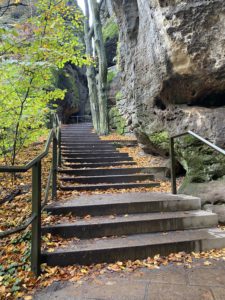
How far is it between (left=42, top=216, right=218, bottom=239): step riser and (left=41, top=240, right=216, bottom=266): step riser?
37 cm

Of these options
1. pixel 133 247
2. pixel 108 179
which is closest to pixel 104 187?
pixel 108 179

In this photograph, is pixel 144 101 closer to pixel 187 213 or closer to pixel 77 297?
pixel 187 213

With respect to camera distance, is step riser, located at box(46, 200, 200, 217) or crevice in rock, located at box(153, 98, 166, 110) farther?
crevice in rock, located at box(153, 98, 166, 110)

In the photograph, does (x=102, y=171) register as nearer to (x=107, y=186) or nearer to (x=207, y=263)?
(x=107, y=186)

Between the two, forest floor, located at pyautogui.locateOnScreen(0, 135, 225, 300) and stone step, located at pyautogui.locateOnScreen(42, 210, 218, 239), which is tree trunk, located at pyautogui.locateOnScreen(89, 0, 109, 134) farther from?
stone step, located at pyautogui.locateOnScreen(42, 210, 218, 239)

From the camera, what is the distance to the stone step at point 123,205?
348 centimetres

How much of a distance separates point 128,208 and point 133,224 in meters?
0.41

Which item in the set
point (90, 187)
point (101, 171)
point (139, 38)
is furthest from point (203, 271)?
point (139, 38)

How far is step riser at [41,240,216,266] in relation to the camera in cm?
263

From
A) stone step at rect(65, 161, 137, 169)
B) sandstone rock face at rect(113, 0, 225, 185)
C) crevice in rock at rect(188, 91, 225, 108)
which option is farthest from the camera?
stone step at rect(65, 161, 137, 169)

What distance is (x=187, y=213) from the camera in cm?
358

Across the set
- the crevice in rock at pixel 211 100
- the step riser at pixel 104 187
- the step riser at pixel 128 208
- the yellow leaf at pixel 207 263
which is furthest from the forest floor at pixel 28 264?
the crevice in rock at pixel 211 100

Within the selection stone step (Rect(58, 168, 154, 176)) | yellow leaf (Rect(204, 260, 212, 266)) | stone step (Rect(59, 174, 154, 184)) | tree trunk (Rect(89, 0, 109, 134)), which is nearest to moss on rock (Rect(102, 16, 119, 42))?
tree trunk (Rect(89, 0, 109, 134))

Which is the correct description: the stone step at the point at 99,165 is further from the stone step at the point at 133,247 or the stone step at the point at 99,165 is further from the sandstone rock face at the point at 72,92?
the sandstone rock face at the point at 72,92
